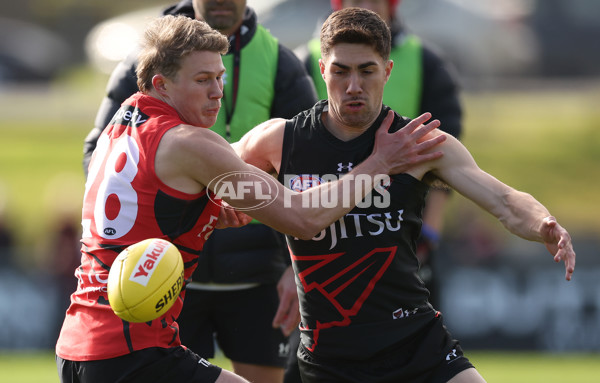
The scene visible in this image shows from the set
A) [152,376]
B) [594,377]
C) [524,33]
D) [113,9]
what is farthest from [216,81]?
[113,9]

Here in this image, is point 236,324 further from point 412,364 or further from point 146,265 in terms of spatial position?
point 146,265

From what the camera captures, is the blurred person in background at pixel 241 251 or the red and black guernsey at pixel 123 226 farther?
the blurred person in background at pixel 241 251

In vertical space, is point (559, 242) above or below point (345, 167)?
below

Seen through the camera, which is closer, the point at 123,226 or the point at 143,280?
the point at 143,280

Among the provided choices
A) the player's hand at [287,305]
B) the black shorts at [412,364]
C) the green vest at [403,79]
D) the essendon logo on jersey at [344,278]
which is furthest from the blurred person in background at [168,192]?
the green vest at [403,79]

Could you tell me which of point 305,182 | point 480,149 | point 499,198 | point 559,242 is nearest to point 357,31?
point 305,182

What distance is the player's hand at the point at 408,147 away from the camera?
4.59 metres

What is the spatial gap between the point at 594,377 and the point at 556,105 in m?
11.4

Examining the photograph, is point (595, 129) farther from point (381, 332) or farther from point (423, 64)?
point (381, 332)

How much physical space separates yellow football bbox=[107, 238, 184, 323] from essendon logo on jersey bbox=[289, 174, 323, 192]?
866mm

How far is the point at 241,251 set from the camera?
5832 millimetres

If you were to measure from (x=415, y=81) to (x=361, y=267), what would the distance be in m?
2.72

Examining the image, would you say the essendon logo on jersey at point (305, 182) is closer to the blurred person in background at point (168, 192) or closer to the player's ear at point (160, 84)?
the blurred person in background at point (168, 192)

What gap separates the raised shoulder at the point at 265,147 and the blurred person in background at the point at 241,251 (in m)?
0.88
